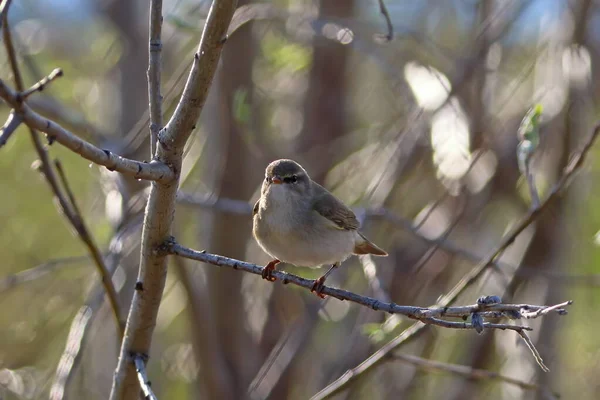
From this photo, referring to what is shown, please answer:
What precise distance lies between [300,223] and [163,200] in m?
1.42

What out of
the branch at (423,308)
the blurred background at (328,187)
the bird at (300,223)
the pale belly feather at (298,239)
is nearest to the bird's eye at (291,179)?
the bird at (300,223)

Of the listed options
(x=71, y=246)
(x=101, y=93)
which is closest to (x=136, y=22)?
(x=101, y=93)

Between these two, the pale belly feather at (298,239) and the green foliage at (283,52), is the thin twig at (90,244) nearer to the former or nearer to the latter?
the pale belly feather at (298,239)

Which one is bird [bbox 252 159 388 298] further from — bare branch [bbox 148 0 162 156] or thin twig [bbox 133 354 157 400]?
bare branch [bbox 148 0 162 156]

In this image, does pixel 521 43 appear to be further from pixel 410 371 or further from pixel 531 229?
pixel 410 371

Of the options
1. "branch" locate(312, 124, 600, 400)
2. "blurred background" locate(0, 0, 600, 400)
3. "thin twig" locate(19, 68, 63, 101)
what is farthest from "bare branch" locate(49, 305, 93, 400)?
"thin twig" locate(19, 68, 63, 101)

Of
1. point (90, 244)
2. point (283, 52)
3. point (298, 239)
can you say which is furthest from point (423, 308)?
point (283, 52)

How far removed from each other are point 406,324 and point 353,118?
2.59 metres

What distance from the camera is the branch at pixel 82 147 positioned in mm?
1644

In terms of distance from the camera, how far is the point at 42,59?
6848 mm

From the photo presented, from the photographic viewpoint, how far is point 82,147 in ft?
5.93

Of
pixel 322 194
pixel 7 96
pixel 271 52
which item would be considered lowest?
pixel 322 194

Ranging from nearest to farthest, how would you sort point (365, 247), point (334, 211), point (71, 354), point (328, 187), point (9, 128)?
point (9, 128), point (71, 354), point (334, 211), point (365, 247), point (328, 187)

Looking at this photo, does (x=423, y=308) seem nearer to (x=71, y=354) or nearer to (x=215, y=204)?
(x=71, y=354)
